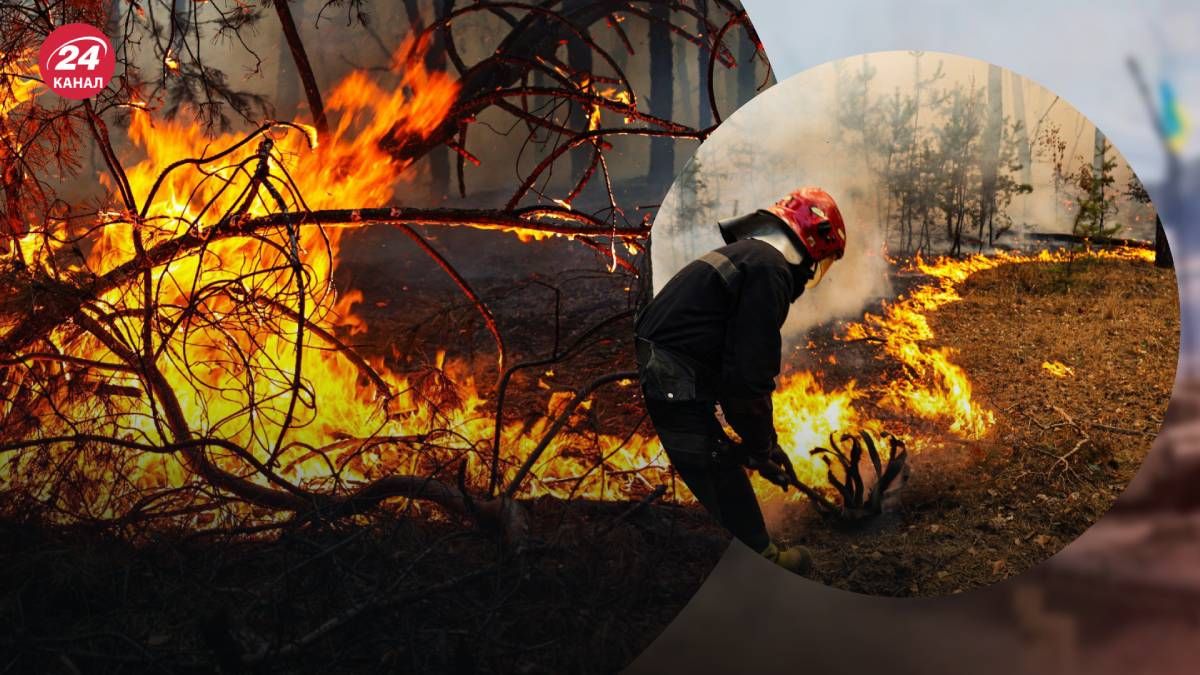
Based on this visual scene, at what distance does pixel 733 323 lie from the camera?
2223 millimetres

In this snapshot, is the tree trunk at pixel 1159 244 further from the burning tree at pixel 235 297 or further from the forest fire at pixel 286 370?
the burning tree at pixel 235 297

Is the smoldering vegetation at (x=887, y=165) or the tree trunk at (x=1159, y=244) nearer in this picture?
the smoldering vegetation at (x=887, y=165)

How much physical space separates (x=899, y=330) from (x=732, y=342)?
376 mm

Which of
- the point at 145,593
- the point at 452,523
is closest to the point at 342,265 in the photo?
the point at 452,523

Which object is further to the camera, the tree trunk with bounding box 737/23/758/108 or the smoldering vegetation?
the tree trunk with bounding box 737/23/758/108

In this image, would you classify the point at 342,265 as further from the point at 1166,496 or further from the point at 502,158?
the point at 1166,496

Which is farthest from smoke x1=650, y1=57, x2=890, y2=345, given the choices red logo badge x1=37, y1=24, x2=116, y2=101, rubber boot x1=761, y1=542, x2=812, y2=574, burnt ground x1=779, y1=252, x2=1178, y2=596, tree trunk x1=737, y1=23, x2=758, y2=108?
red logo badge x1=37, y1=24, x2=116, y2=101

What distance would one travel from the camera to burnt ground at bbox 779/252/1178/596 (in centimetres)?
232

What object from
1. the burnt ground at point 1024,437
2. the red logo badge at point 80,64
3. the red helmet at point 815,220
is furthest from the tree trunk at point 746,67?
the red logo badge at point 80,64

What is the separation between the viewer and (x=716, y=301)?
87.1 inches

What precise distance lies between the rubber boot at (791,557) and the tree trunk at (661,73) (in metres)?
0.89

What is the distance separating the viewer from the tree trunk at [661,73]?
7.77 feet

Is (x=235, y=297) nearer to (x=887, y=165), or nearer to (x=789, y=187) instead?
(x=789, y=187)

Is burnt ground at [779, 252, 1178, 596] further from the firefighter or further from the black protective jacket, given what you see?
the black protective jacket
